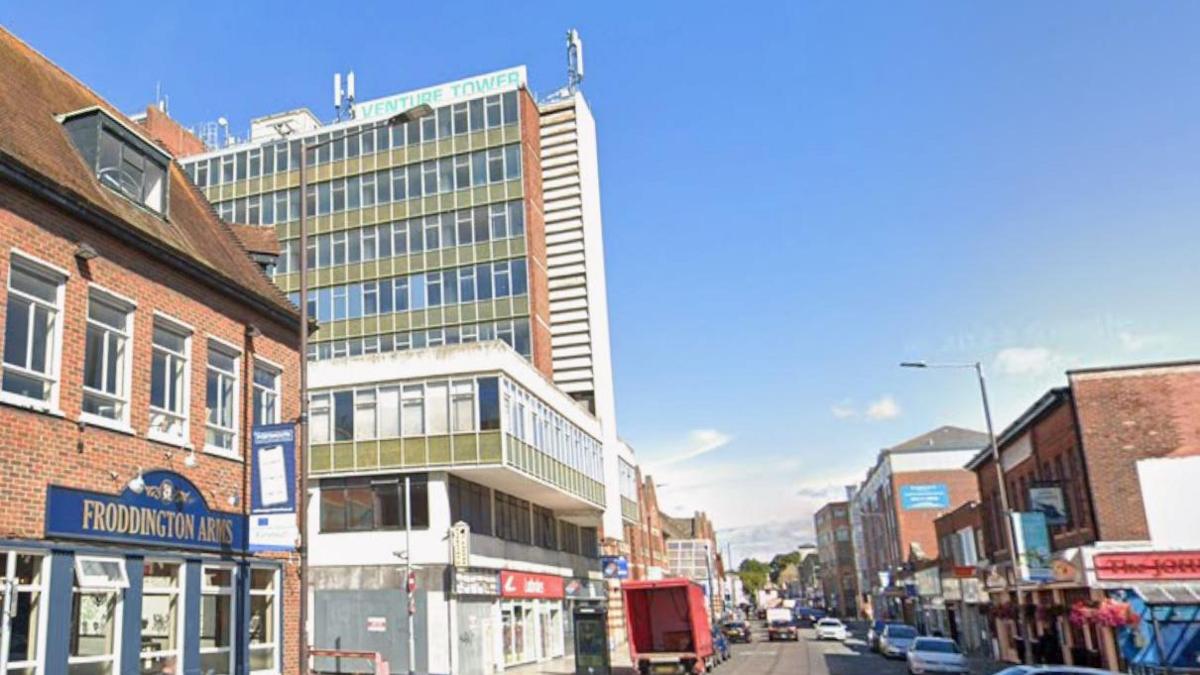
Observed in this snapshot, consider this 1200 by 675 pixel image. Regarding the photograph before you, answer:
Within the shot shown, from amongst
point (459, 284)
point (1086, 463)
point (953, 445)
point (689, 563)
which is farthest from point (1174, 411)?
point (689, 563)

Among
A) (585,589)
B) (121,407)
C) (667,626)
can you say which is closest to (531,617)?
(585,589)

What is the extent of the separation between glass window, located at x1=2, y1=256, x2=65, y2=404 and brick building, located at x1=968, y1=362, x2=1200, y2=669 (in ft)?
85.4

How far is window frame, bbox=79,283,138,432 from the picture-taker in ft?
42.0

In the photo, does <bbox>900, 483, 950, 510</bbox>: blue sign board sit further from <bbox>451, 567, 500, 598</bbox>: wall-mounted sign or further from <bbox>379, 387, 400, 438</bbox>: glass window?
<bbox>379, 387, 400, 438</bbox>: glass window

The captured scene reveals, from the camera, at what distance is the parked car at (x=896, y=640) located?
41.1m

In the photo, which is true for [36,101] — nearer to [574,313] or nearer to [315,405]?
[315,405]

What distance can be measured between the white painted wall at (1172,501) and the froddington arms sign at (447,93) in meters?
34.4

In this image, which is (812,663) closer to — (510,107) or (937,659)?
(937,659)

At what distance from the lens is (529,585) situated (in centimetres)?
3728

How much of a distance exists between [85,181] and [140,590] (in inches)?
239

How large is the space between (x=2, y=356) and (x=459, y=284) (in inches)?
1423

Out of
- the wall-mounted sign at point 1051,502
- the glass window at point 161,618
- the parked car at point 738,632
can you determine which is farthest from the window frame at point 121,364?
the parked car at point 738,632

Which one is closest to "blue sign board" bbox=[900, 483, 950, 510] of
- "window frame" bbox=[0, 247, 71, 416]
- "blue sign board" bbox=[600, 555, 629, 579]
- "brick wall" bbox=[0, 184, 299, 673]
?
"blue sign board" bbox=[600, 555, 629, 579]

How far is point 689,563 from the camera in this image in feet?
328
